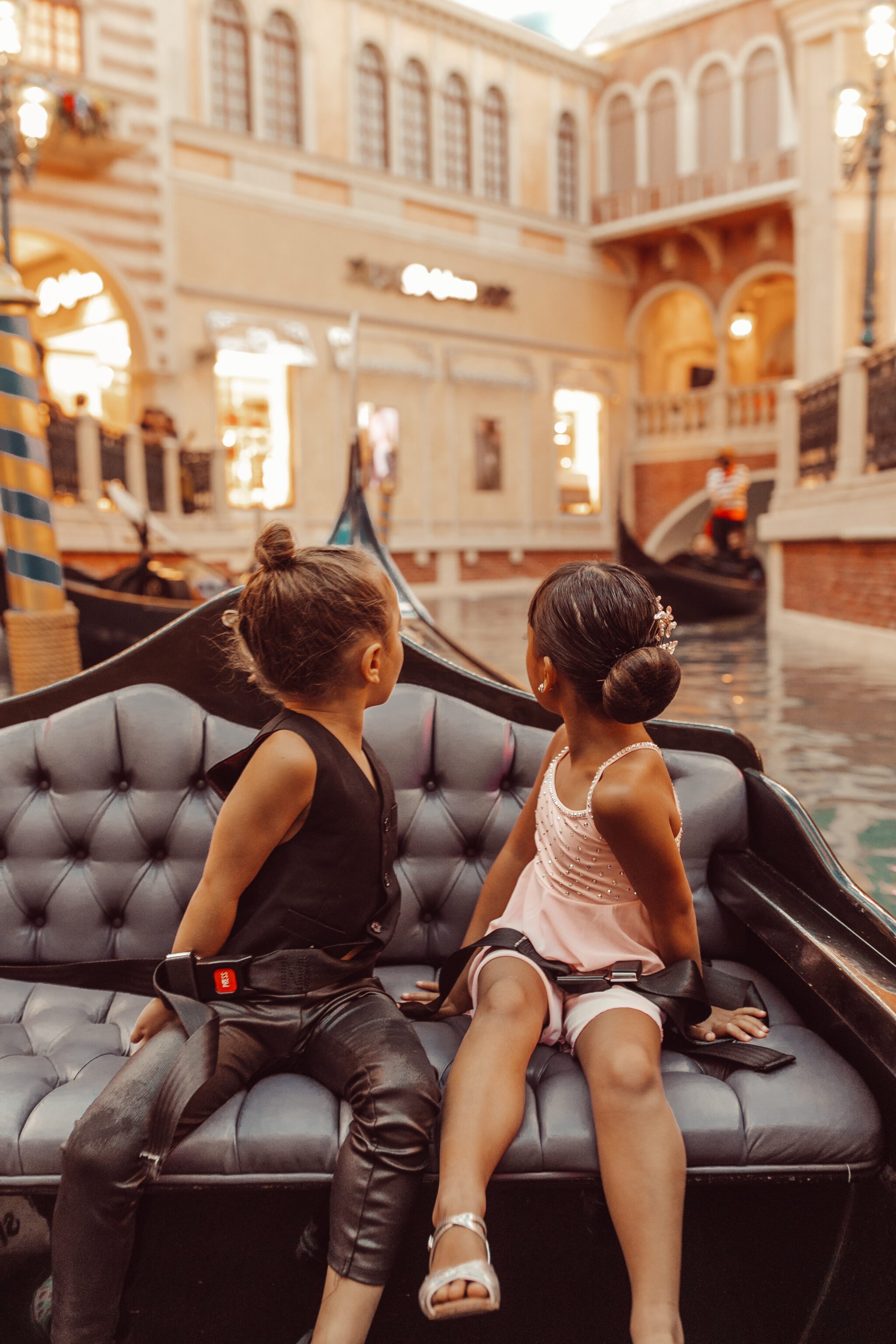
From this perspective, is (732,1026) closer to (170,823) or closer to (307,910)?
(307,910)

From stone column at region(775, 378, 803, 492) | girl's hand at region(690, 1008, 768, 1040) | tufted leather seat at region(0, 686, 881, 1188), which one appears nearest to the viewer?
girl's hand at region(690, 1008, 768, 1040)

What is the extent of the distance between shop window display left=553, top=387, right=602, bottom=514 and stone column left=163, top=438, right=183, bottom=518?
6.50 meters

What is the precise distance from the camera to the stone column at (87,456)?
825 centimetres

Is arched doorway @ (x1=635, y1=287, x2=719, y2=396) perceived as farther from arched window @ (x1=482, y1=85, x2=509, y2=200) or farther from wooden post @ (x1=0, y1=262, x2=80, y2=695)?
wooden post @ (x1=0, y1=262, x2=80, y2=695)

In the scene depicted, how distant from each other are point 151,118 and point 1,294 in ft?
28.8

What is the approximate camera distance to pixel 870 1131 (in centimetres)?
109

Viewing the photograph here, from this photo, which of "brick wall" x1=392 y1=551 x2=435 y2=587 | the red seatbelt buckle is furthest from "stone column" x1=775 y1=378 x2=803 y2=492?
the red seatbelt buckle

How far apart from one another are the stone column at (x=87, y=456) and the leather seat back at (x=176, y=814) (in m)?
7.15

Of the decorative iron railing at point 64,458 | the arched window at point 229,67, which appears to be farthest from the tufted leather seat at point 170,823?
the arched window at point 229,67

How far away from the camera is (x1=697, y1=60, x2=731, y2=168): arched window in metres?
13.6

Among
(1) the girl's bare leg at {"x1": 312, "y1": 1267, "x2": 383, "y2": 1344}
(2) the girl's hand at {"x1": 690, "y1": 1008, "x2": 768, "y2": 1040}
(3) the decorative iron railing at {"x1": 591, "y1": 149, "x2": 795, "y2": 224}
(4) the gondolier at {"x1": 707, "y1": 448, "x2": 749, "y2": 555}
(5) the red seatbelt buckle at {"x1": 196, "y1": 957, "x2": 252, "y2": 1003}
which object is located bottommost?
(1) the girl's bare leg at {"x1": 312, "y1": 1267, "x2": 383, "y2": 1344}

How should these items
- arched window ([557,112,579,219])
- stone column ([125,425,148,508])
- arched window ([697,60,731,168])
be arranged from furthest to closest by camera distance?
arched window ([557,112,579,219]) → arched window ([697,60,731,168]) → stone column ([125,425,148,508])

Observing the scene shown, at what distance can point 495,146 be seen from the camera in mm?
13648

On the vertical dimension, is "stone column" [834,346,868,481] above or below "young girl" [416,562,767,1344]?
above
